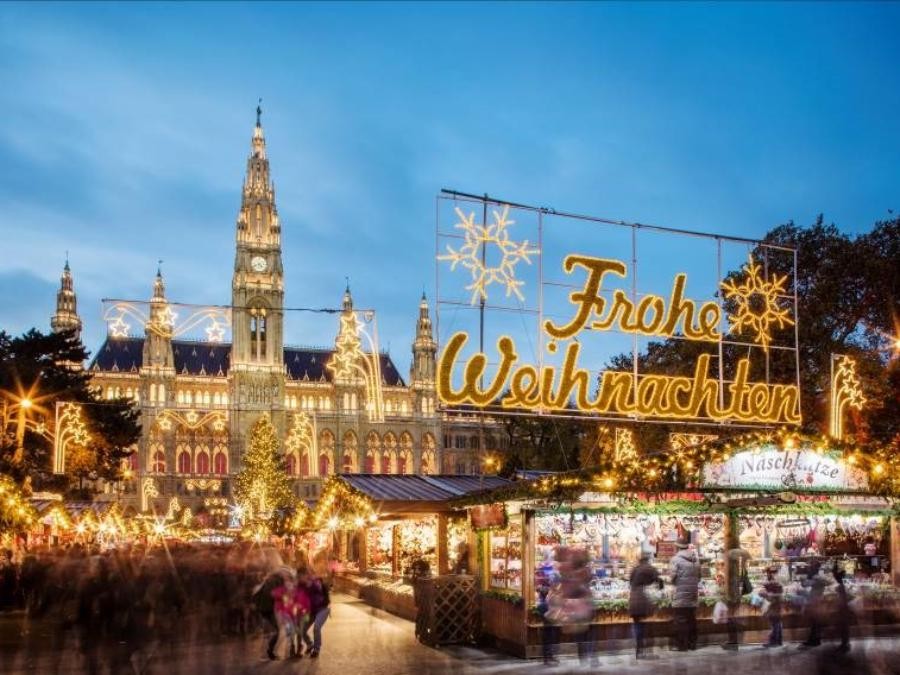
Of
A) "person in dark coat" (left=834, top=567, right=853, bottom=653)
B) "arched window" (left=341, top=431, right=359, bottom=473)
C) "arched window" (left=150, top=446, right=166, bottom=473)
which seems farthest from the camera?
"arched window" (left=341, top=431, right=359, bottom=473)

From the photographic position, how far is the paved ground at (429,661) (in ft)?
44.7

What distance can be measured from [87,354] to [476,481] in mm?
23627

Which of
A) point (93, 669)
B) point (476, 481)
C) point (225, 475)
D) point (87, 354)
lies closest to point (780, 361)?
point (476, 481)

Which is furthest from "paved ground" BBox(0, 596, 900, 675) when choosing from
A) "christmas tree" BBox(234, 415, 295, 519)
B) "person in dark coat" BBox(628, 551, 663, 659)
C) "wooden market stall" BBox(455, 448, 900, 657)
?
"christmas tree" BBox(234, 415, 295, 519)

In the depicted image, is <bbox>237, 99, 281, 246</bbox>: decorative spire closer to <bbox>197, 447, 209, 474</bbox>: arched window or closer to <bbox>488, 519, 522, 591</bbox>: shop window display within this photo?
<bbox>197, 447, 209, 474</bbox>: arched window

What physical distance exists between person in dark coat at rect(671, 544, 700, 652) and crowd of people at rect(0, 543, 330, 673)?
5.33 m

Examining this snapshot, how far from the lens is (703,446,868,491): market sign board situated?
16.2 meters

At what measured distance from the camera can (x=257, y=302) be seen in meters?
107

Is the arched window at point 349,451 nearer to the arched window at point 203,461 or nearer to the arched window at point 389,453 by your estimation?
the arched window at point 389,453

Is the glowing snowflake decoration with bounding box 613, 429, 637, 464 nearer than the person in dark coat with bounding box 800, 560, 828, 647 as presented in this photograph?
No

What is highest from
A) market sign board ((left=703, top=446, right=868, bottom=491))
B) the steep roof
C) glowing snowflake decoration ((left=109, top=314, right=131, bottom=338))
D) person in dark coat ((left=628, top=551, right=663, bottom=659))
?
the steep roof

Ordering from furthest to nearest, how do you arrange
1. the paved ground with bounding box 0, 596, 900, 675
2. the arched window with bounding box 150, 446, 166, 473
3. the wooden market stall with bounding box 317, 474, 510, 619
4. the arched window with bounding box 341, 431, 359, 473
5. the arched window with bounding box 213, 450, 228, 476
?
the arched window with bounding box 341, 431, 359, 473 → the arched window with bounding box 213, 450, 228, 476 → the arched window with bounding box 150, 446, 166, 473 → the wooden market stall with bounding box 317, 474, 510, 619 → the paved ground with bounding box 0, 596, 900, 675

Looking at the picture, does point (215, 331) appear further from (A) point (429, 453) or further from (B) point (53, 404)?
(A) point (429, 453)

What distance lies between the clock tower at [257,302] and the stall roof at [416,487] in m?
82.3
